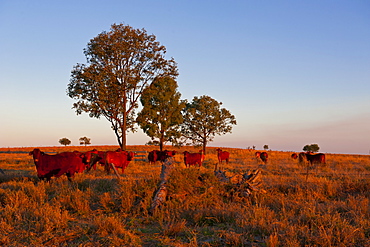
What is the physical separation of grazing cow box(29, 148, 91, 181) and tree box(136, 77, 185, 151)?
22.6 metres

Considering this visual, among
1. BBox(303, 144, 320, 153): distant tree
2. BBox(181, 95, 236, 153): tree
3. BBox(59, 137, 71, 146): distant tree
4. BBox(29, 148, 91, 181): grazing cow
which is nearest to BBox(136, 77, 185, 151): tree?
BBox(181, 95, 236, 153): tree

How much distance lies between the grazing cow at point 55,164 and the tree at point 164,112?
2257 cm

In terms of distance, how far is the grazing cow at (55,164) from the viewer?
428 inches

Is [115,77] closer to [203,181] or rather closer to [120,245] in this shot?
[203,181]

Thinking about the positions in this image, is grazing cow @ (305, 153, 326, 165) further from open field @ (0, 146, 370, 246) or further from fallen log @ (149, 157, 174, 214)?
fallen log @ (149, 157, 174, 214)

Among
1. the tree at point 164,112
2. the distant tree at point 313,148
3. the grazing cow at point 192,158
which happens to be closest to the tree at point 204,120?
the tree at point 164,112

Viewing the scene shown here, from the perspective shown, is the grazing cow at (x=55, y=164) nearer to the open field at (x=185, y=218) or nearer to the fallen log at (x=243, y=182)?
the open field at (x=185, y=218)

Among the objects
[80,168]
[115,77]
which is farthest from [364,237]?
[115,77]

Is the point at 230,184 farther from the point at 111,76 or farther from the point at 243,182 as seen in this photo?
the point at 111,76

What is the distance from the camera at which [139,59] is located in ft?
92.2

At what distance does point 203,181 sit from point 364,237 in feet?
15.2

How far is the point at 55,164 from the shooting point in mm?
11055

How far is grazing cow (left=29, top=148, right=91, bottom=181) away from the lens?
10883 mm

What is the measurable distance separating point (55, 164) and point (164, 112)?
2594 centimetres
